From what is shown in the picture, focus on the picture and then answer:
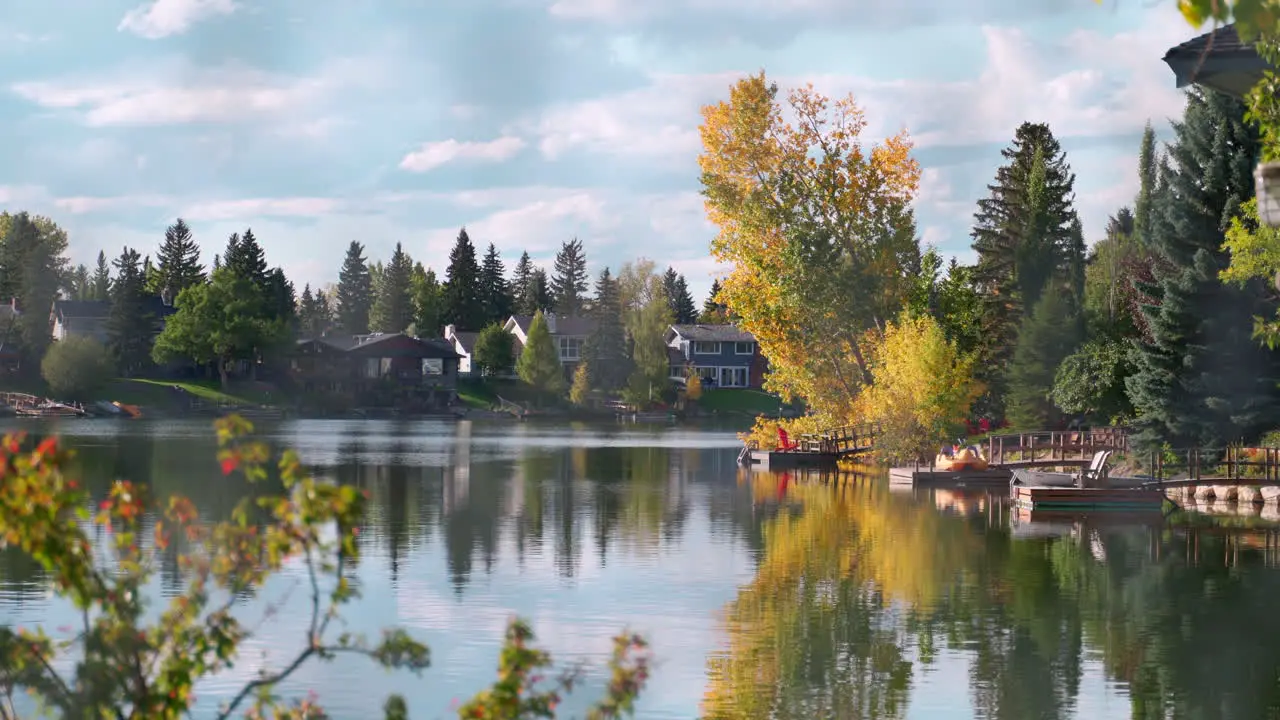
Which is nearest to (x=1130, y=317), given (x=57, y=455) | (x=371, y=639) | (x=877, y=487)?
(x=877, y=487)

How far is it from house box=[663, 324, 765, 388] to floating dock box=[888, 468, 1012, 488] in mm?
111182

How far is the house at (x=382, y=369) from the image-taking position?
144375mm

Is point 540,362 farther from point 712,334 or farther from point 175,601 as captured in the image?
point 175,601

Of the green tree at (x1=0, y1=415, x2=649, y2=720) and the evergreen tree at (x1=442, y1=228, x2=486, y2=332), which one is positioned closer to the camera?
the green tree at (x1=0, y1=415, x2=649, y2=720)

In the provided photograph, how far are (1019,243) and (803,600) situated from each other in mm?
68793

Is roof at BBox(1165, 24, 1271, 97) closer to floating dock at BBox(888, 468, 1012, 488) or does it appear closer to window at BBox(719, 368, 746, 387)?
floating dock at BBox(888, 468, 1012, 488)

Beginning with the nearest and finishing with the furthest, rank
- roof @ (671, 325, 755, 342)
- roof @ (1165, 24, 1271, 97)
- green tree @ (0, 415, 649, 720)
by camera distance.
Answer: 1. green tree @ (0, 415, 649, 720)
2. roof @ (1165, 24, 1271, 97)
3. roof @ (671, 325, 755, 342)

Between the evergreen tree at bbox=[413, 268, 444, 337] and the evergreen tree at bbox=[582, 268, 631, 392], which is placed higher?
the evergreen tree at bbox=[413, 268, 444, 337]

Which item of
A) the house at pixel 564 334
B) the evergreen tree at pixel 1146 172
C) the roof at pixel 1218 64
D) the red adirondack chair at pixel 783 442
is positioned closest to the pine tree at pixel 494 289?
the house at pixel 564 334

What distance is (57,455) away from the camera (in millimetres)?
7883

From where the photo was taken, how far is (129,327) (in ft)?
447

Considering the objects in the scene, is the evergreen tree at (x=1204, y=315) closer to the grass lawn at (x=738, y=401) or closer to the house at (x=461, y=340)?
the grass lawn at (x=738, y=401)

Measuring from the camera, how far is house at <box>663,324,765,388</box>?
168m

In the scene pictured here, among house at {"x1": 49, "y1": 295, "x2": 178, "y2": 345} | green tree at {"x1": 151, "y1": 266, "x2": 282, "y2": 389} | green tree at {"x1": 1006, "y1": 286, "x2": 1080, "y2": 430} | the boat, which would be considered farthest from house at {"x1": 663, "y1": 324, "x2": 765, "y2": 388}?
the boat
